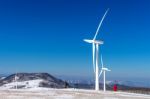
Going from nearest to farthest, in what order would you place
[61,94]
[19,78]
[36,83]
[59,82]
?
[61,94] < [36,83] < [59,82] < [19,78]

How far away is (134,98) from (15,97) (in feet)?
55.5

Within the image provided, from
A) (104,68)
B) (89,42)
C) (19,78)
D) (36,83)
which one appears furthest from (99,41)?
(19,78)

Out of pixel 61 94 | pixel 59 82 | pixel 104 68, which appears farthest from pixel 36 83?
pixel 61 94

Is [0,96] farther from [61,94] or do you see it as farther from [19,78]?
[19,78]

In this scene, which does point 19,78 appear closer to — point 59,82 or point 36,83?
point 59,82

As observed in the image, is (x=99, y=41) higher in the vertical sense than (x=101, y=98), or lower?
higher

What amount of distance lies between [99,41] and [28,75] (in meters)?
130

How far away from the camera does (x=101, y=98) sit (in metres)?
52.0

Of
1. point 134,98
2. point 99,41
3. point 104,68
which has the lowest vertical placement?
point 134,98

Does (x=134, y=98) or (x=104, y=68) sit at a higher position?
(x=104, y=68)

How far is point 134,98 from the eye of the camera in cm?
5319

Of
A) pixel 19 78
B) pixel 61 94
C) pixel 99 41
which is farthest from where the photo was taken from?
pixel 19 78

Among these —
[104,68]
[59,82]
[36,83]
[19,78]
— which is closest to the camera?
[104,68]

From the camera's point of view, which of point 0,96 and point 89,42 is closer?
point 0,96
